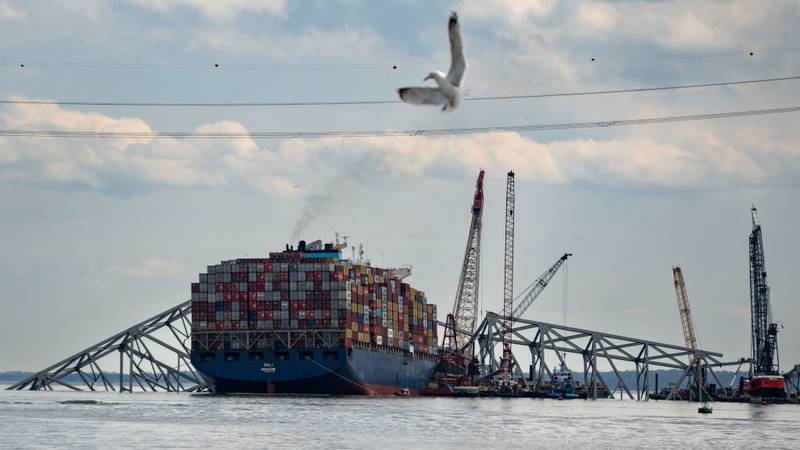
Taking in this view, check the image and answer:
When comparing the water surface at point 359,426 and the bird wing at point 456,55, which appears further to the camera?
the water surface at point 359,426

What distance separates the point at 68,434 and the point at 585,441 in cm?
3776

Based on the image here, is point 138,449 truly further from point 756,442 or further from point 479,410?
point 479,410

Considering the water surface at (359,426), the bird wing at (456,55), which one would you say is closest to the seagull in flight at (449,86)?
the bird wing at (456,55)

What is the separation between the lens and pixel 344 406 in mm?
161625

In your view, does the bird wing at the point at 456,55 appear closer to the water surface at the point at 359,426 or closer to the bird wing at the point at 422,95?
the bird wing at the point at 422,95

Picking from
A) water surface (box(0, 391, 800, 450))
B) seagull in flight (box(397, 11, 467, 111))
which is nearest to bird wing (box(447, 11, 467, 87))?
seagull in flight (box(397, 11, 467, 111))

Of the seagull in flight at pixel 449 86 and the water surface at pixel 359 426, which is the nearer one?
the seagull in flight at pixel 449 86

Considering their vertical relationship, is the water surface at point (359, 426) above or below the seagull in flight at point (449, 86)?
below

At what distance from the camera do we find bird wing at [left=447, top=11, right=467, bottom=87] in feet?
166

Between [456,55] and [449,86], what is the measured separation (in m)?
1.06

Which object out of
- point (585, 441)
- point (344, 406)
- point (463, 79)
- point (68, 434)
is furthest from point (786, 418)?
point (463, 79)

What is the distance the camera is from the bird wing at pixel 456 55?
50.5 meters

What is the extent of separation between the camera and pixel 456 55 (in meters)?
51.8

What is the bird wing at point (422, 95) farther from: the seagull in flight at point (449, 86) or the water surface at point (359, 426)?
the water surface at point (359, 426)
